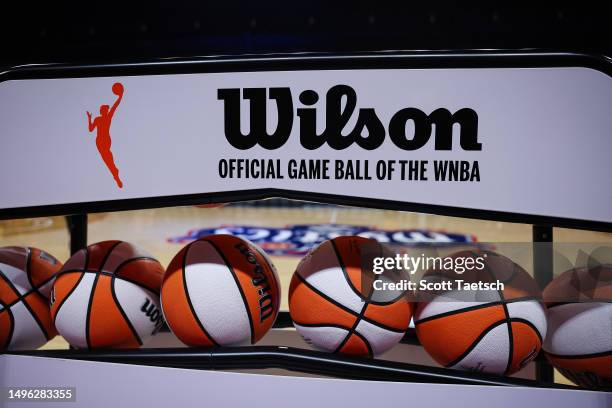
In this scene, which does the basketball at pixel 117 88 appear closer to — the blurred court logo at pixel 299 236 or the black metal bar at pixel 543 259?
the black metal bar at pixel 543 259

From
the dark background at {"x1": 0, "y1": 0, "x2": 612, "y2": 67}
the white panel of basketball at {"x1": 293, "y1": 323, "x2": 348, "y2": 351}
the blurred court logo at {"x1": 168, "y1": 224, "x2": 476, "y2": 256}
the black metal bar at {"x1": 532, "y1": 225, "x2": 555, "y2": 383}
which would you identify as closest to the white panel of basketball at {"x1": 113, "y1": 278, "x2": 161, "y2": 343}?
the white panel of basketball at {"x1": 293, "y1": 323, "x2": 348, "y2": 351}

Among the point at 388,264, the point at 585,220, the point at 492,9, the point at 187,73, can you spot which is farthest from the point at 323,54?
A: the point at 492,9

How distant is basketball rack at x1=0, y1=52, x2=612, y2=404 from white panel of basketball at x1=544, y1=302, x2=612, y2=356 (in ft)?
0.26

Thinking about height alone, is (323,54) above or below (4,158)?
above

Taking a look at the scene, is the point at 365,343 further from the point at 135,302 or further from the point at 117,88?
the point at 117,88

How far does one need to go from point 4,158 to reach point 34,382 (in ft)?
1.63

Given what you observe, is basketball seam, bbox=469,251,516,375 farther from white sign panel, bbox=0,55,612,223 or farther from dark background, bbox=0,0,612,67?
dark background, bbox=0,0,612,67

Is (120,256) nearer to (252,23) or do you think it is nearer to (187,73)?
(187,73)

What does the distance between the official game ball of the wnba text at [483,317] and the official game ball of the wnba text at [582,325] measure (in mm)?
72

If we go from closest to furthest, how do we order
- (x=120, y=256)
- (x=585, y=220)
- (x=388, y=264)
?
(x=585, y=220) < (x=388, y=264) < (x=120, y=256)

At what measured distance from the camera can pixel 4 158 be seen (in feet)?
3.40

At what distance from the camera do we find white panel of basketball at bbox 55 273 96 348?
1.05 meters

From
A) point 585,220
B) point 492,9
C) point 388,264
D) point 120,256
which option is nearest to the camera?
point 585,220

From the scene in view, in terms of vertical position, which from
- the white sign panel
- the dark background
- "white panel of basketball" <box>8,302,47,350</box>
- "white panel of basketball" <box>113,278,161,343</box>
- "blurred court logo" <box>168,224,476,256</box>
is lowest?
"blurred court logo" <box>168,224,476,256</box>
